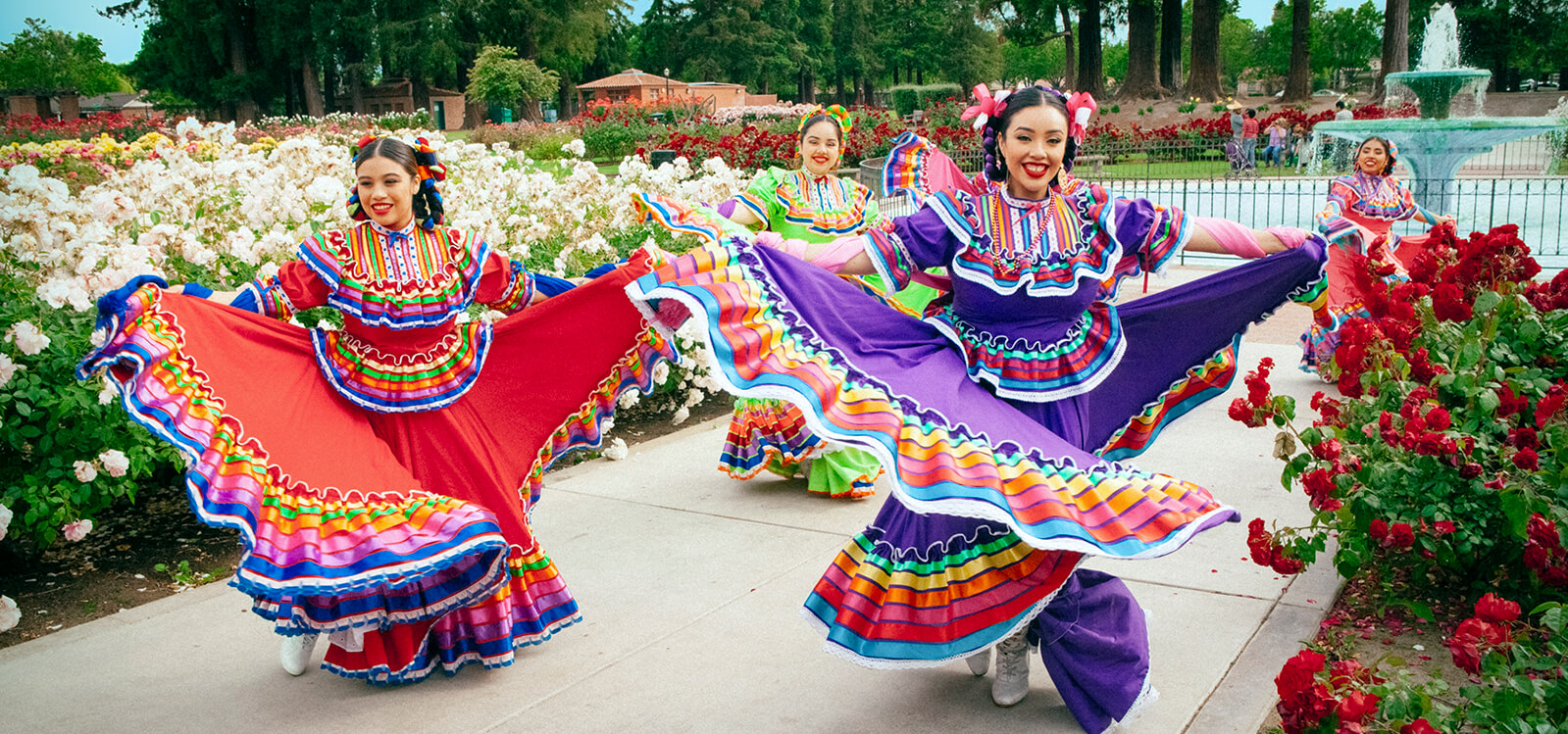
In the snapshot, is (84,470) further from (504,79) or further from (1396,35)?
(504,79)

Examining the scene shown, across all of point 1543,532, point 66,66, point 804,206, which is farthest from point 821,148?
point 66,66

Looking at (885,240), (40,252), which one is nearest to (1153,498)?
(885,240)

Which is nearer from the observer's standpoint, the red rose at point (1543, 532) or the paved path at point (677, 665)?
the red rose at point (1543, 532)

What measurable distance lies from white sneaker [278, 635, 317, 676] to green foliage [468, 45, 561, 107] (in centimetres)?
4898

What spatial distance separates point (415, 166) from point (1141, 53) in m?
42.2

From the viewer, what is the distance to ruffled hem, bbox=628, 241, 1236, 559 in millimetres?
2861

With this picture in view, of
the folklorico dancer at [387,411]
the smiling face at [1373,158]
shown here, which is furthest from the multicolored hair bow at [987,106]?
the smiling face at [1373,158]

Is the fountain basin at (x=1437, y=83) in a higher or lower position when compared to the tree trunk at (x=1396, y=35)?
lower

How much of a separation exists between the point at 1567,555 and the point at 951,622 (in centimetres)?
163

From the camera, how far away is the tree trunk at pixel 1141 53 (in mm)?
42094

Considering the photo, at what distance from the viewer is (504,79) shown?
166ft

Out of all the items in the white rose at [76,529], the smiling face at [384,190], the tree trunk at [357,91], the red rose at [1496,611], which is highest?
the tree trunk at [357,91]

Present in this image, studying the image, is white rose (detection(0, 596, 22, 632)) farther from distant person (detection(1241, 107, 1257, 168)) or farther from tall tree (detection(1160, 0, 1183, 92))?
tall tree (detection(1160, 0, 1183, 92))

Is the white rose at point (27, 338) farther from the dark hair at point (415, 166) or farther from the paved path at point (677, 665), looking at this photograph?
the dark hair at point (415, 166)
